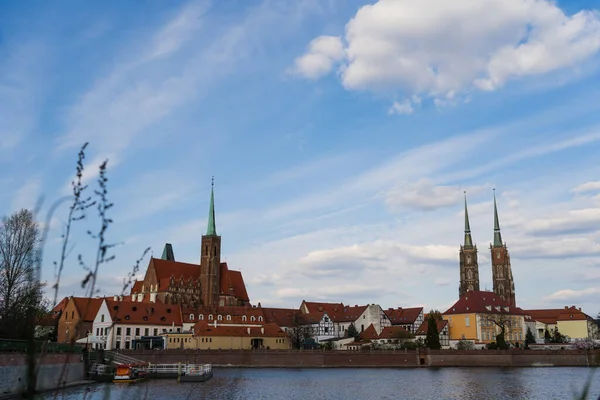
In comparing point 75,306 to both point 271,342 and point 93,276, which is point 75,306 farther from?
point 93,276

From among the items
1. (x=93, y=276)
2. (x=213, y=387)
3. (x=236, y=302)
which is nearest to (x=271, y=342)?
(x=236, y=302)

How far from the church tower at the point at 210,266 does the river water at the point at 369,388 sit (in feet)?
187

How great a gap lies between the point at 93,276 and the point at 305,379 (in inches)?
2453

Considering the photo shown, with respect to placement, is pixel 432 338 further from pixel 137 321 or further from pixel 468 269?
pixel 468 269

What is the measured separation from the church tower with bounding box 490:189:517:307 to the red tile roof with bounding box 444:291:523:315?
47510 millimetres

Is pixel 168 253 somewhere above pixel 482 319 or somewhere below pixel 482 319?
above

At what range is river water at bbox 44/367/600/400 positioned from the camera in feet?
148

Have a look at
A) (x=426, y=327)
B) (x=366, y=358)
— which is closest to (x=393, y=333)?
(x=426, y=327)

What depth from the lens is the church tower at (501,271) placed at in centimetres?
15562

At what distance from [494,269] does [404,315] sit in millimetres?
52497

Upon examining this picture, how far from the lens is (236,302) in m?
128

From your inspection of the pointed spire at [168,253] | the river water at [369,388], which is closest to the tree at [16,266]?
the river water at [369,388]

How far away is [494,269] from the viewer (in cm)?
16050

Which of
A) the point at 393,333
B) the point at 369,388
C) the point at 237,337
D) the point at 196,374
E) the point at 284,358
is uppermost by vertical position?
the point at 393,333
